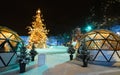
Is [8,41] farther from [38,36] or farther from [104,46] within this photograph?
[38,36]

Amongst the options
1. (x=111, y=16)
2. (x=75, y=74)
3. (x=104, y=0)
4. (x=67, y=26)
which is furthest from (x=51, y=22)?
(x=75, y=74)

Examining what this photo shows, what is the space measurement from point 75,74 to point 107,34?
23.9 ft

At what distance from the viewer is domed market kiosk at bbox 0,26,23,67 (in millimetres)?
14216

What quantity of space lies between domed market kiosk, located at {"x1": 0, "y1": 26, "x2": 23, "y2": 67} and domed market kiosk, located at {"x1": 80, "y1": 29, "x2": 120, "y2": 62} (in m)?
7.03

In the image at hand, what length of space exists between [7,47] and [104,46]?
28.5 feet

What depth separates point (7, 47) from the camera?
1502cm

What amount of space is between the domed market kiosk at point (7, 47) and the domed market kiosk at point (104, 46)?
703cm

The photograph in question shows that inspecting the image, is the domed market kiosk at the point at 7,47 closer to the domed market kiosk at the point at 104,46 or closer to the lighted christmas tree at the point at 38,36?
the domed market kiosk at the point at 104,46

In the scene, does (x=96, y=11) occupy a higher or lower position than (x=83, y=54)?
higher

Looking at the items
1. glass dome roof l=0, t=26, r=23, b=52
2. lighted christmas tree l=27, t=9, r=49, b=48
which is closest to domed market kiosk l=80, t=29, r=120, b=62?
glass dome roof l=0, t=26, r=23, b=52

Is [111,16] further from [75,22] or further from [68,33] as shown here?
[68,33]

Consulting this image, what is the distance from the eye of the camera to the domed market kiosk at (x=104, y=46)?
678 inches

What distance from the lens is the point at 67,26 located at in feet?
186

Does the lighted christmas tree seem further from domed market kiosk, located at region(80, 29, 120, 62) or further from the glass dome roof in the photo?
the glass dome roof
